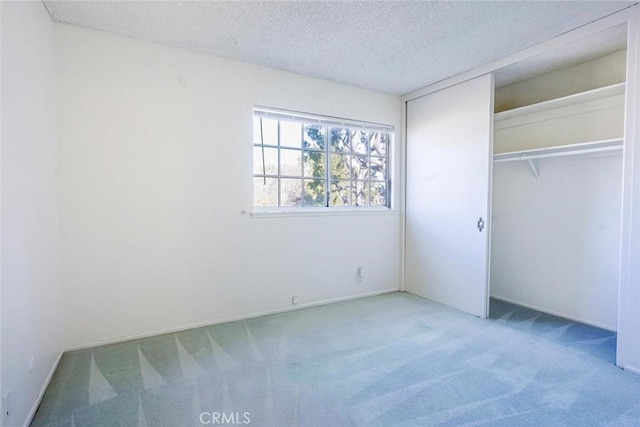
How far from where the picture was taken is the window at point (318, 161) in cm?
335

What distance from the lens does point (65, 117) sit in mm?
2424

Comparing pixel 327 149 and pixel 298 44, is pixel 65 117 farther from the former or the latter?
pixel 327 149

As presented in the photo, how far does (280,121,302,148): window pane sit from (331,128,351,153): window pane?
0.45 meters

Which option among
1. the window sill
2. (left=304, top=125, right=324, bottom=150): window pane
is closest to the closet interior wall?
the window sill

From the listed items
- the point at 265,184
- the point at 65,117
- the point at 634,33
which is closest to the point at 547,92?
the point at 634,33

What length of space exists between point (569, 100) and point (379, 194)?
84.3 inches

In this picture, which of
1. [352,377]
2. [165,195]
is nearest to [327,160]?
[165,195]

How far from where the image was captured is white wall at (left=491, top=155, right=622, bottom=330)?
9.64 ft

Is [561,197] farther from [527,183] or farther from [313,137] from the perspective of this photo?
[313,137]

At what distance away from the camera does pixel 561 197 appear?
128 inches

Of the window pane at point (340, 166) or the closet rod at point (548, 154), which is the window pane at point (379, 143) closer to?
the window pane at point (340, 166)

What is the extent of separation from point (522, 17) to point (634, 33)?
739mm

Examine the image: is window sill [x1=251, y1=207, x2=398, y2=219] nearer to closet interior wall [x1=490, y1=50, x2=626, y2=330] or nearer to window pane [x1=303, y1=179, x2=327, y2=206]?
window pane [x1=303, y1=179, x2=327, y2=206]

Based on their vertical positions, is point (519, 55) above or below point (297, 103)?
above
